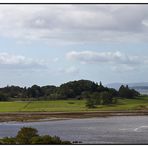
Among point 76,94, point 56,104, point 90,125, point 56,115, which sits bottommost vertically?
point 90,125

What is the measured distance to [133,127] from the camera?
20172mm

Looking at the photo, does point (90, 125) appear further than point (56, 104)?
Yes

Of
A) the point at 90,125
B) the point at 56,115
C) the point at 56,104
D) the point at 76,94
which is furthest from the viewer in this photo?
the point at 56,115

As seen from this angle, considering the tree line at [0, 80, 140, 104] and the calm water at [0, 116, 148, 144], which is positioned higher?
the tree line at [0, 80, 140, 104]

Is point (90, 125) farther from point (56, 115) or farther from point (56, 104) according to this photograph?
point (56, 104)

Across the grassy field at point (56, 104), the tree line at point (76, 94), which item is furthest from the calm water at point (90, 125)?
the tree line at point (76, 94)

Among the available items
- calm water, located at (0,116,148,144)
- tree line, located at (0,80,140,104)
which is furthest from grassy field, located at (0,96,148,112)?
calm water, located at (0,116,148,144)

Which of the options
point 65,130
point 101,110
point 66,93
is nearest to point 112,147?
point 66,93

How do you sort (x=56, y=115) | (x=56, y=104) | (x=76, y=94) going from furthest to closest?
(x=56, y=115) → (x=56, y=104) → (x=76, y=94)

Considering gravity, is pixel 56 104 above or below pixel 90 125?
above

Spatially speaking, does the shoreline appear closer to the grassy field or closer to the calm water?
the calm water

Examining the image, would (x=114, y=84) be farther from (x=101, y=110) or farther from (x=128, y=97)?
(x=101, y=110)

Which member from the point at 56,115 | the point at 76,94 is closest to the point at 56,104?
the point at 76,94
